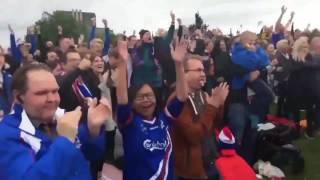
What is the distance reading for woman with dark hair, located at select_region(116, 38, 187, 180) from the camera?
468 cm

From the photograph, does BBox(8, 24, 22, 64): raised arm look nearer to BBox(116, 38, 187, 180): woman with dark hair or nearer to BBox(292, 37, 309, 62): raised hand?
BBox(292, 37, 309, 62): raised hand

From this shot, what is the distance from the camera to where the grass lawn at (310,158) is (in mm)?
8227

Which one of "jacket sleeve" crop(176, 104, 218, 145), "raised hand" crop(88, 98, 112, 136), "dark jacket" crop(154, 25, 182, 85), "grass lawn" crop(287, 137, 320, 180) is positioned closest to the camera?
"raised hand" crop(88, 98, 112, 136)

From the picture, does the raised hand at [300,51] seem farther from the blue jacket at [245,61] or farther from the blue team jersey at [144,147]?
the blue team jersey at [144,147]

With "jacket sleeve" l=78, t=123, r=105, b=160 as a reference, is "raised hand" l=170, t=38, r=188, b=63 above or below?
above

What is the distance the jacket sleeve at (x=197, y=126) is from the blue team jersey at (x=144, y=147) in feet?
1.28

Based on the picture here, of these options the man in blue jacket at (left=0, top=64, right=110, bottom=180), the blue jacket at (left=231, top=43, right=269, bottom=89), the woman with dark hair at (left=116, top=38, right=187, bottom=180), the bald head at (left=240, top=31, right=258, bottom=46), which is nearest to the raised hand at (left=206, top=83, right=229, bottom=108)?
the woman with dark hair at (left=116, top=38, right=187, bottom=180)

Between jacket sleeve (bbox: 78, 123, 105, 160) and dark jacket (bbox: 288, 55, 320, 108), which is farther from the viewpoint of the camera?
dark jacket (bbox: 288, 55, 320, 108)

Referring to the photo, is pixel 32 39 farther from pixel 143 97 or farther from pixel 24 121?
pixel 24 121

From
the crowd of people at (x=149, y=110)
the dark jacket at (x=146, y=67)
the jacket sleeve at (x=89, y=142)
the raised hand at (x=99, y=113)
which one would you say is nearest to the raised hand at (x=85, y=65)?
the crowd of people at (x=149, y=110)

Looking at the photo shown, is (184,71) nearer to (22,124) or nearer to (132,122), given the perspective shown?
(132,122)

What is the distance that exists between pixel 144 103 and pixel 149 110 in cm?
7

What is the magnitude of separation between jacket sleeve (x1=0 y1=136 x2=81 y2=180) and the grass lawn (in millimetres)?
5729

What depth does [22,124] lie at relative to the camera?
10.3 feet
